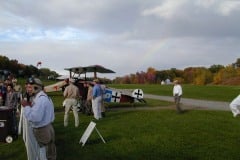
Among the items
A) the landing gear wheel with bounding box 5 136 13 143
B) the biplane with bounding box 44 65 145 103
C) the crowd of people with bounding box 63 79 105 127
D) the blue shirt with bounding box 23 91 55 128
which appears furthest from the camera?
the biplane with bounding box 44 65 145 103

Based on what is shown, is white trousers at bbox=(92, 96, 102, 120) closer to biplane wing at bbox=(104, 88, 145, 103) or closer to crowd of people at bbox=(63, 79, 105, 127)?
crowd of people at bbox=(63, 79, 105, 127)

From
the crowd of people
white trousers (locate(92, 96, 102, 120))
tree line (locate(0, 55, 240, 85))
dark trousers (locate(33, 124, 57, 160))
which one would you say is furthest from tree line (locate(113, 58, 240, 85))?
dark trousers (locate(33, 124, 57, 160))

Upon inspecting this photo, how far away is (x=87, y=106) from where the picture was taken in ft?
76.4

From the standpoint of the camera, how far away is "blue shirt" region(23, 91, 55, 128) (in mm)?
7262

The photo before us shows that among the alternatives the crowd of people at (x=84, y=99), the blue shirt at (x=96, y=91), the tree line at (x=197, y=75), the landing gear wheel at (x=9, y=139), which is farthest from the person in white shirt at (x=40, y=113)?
the tree line at (x=197, y=75)

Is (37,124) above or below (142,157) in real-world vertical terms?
above

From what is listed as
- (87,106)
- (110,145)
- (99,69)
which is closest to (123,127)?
(110,145)

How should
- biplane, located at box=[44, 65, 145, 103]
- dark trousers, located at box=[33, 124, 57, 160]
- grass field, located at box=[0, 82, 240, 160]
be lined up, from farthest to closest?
biplane, located at box=[44, 65, 145, 103] → grass field, located at box=[0, 82, 240, 160] → dark trousers, located at box=[33, 124, 57, 160]

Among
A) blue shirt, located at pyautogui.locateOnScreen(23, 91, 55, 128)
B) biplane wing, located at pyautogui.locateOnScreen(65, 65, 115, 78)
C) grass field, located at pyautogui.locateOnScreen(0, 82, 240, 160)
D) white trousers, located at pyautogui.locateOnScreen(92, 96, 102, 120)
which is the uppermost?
biplane wing, located at pyautogui.locateOnScreen(65, 65, 115, 78)

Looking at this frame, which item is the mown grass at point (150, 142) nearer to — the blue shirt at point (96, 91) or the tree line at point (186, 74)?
the blue shirt at point (96, 91)

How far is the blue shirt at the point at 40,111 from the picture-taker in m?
7.26

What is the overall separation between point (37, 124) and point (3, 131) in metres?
6.38

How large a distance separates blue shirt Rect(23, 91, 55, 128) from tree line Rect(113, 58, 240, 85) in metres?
98.9

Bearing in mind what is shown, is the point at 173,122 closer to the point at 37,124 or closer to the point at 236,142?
the point at 236,142
